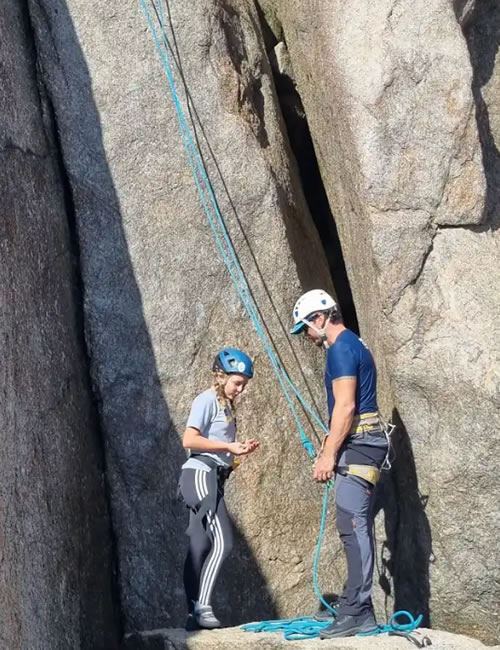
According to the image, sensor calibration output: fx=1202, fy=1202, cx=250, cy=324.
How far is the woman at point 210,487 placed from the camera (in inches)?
289

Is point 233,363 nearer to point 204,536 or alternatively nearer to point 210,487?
point 210,487

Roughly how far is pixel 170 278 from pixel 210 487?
188 cm

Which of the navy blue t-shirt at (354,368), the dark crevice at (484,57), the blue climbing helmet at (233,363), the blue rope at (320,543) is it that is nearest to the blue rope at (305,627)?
the blue rope at (320,543)

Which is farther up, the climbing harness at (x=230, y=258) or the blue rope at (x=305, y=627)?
the climbing harness at (x=230, y=258)

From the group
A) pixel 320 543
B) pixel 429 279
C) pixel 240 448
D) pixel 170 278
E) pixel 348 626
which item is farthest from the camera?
pixel 170 278

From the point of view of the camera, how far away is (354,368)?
7.21m

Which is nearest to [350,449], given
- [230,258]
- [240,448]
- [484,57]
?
[240,448]

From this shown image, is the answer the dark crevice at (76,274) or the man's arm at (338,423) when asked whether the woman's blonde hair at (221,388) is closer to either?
the man's arm at (338,423)

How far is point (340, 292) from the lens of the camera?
10.4m

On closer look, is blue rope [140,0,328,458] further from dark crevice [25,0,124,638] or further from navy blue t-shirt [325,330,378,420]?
navy blue t-shirt [325,330,378,420]

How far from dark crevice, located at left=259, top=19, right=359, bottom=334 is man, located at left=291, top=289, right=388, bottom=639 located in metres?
2.81

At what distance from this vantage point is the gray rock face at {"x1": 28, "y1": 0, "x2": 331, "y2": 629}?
842 centimetres

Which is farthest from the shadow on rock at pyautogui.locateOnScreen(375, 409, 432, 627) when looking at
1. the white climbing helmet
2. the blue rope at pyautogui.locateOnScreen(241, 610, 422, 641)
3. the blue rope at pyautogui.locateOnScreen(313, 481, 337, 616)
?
the white climbing helmet

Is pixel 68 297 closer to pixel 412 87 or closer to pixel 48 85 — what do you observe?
pixel 48 85
